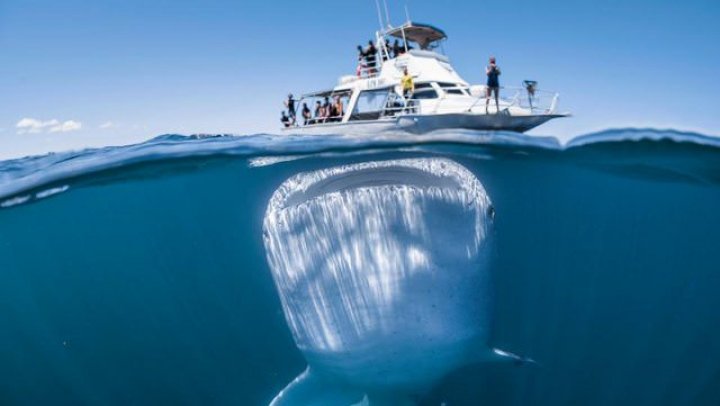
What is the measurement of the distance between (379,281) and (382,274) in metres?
0.05

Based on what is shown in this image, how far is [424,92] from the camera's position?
16.6m

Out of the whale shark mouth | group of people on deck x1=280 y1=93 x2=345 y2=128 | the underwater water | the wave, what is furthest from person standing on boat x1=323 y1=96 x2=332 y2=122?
the whale shark mouth

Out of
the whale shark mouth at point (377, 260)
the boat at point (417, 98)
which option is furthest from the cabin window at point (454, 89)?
the whale shark mouth at point (377, 260)

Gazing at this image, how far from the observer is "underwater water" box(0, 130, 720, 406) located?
3.39 meters

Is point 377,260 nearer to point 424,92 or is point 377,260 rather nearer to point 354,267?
point 354,267

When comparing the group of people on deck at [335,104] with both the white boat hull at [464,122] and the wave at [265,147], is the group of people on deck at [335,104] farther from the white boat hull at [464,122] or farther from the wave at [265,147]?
the wave at [265,147]

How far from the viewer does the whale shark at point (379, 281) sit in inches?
127

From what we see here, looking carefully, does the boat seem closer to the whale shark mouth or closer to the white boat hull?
the white boat hull

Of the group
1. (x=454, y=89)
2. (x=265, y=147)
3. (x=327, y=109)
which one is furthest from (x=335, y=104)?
(x=265, y=147)

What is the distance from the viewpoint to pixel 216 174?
869cm

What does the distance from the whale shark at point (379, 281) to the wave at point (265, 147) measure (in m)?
3.18

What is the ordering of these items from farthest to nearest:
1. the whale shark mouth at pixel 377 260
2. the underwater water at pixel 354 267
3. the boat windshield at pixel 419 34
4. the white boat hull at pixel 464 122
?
the boat windshield at pixel 419 34 < the white boat hull at pixel 464 122 < the underwater water at pixel 354 267 < the whale shark mouth at pixel 377 260

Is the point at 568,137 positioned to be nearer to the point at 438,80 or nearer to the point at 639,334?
the point at 438,80

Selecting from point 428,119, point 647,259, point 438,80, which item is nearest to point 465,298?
point 428,119
